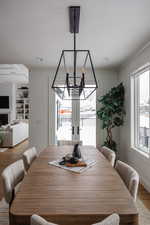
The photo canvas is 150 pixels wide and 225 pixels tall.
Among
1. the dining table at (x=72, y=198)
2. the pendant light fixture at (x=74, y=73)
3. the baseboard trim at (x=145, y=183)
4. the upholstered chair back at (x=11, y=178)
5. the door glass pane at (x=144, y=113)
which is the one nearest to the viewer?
the dining table at (x=72, y=198)

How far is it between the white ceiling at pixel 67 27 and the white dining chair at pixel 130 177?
1793 millimetres

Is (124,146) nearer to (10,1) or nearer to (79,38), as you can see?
(79,38)

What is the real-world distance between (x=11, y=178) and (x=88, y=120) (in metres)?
3.28

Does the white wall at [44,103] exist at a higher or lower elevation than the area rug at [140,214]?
higher

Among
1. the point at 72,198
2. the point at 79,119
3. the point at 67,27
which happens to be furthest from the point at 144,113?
the point at 72,198

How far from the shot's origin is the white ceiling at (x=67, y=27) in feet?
6.21

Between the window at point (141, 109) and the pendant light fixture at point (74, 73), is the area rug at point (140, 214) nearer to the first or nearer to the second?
the window at point (141, 109)

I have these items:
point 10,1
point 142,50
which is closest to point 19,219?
point 10,1

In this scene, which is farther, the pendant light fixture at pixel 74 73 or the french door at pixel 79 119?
the french door at pixel 79 119

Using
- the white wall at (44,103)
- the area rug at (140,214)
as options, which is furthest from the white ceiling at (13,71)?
the area rug at (140,214)

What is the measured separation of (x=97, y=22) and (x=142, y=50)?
1316mm

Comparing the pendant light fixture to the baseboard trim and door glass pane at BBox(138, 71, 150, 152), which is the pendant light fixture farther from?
the baseboard trim

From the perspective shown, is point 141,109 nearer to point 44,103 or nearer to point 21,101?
point 44,103

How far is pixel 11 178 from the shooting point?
1.76 metres
